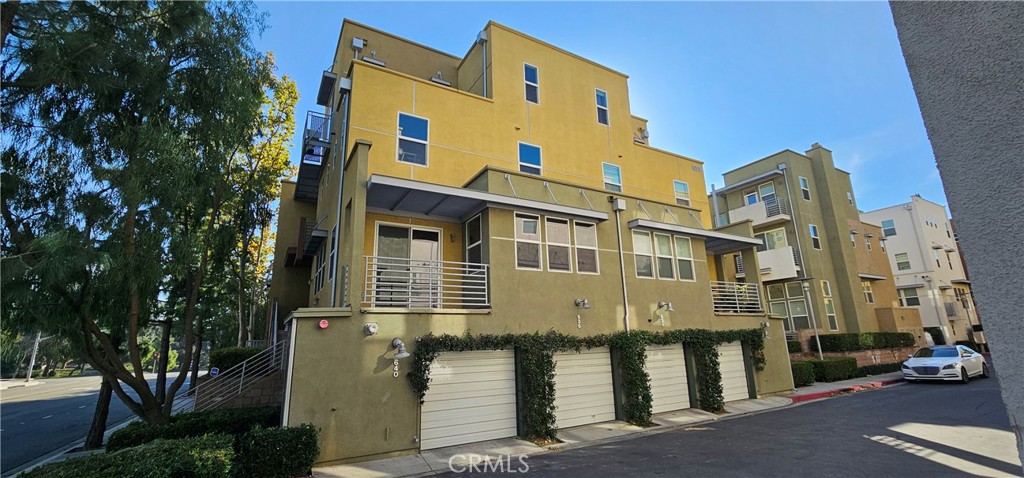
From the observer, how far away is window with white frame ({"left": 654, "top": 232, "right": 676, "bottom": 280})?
14570 millimetres

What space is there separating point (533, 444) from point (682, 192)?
42.8 ft

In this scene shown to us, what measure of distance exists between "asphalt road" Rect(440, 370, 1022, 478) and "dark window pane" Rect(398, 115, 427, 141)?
9077mm

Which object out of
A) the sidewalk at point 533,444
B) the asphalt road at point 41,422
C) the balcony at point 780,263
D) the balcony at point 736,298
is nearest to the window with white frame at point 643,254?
the balcony at point 736,298

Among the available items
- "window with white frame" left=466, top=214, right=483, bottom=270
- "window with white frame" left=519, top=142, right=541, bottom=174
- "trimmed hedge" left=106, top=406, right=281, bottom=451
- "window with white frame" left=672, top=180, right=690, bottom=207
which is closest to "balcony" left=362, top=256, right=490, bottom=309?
"window with white frame" left=466, top=214, right=483, bottom=270

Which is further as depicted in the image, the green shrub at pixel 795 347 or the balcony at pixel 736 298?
the green shrub at pixel 795 347

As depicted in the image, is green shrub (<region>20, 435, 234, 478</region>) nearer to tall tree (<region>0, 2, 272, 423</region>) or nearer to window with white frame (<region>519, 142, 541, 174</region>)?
tall tree (<region>0, 2, 272, 423</region>)

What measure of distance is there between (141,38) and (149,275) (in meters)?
4.82

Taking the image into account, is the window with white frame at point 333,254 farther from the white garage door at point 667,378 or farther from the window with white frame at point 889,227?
the window with white frame at point 889,227

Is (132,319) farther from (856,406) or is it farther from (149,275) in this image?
(856,406)

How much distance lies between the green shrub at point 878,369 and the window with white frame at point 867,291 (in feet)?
14.2

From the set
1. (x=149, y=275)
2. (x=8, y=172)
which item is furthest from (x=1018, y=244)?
(x=8, y=172)

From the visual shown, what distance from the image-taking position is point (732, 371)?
15312 mm

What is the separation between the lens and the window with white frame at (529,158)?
15078mm

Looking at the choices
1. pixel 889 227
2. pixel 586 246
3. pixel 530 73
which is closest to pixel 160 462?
pixel 586 246
